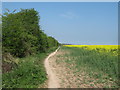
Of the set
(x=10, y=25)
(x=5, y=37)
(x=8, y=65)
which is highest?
(x=10, y=25)

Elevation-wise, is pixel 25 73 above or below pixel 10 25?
below

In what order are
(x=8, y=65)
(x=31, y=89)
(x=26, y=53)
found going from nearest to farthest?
(x=31, y=89), (x=8, y=65), (x=26, y=53)

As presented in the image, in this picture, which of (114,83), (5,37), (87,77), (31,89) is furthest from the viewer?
(5,37)

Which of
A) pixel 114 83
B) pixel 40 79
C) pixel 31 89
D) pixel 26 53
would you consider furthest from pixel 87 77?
pixel 26 53

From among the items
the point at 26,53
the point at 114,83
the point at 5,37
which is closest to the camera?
the point at 114,83

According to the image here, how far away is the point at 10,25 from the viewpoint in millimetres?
12430

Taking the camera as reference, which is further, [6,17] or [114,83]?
[6,17]

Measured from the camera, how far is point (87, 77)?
7980mm

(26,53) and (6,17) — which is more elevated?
(6,17)

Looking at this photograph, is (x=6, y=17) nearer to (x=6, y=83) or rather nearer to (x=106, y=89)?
(x=6, y=83)

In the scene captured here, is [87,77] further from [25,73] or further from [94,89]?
[25,73]

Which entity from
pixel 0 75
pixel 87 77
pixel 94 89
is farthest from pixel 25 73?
pixel 94 89

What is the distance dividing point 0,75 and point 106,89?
5.30m

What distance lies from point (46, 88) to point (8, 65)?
368cm
